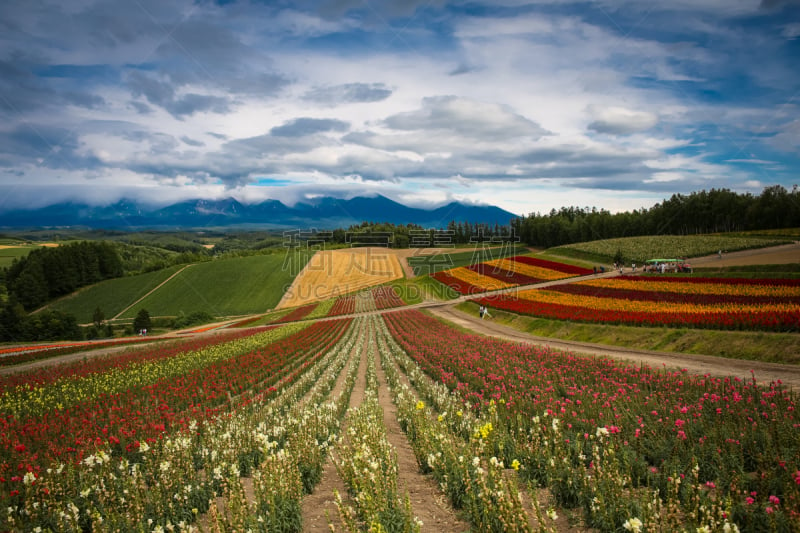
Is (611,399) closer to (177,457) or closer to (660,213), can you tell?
(177,457)

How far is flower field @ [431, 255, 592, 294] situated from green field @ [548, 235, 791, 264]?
11.6 meters

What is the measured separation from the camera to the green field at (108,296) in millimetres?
79250

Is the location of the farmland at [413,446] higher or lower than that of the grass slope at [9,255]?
higher

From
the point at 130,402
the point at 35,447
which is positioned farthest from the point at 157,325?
the point at 35,447

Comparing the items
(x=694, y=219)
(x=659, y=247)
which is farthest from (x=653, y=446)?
(x=694, y=219)

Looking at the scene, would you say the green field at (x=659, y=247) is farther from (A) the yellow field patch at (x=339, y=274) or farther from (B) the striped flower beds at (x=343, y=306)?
(B) the striped flower beds at (x=343, y=306)

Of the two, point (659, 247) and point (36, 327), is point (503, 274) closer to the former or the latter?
point (659, 247)

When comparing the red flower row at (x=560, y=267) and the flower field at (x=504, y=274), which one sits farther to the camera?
the red flower row at (x=560, y=267)

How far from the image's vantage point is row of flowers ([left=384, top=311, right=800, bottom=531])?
Answer: 5.56m

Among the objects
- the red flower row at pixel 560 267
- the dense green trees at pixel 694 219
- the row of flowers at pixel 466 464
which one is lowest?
the row of flowers at pixel 466 464

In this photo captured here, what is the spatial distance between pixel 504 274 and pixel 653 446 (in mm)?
59858

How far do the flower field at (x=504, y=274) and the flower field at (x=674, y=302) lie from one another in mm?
12840

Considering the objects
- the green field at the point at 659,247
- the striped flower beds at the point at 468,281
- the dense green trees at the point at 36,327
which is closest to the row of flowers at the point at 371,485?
the striped flower beds at the point at 468,281

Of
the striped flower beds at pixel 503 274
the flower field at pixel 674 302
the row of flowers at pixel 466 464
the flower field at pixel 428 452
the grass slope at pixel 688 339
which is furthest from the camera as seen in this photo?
the striped flower beds at pixel 503 274
